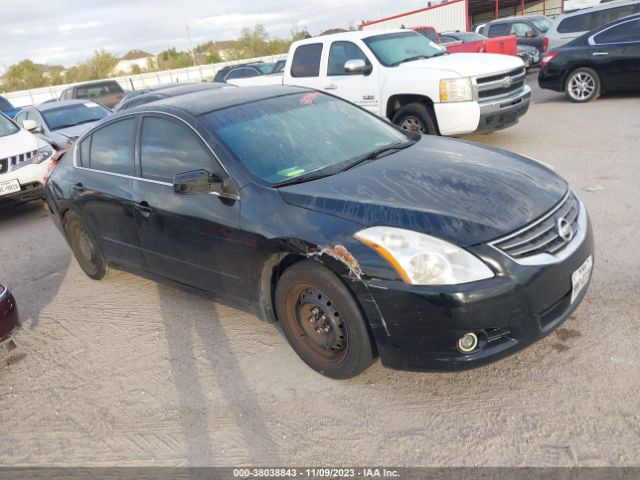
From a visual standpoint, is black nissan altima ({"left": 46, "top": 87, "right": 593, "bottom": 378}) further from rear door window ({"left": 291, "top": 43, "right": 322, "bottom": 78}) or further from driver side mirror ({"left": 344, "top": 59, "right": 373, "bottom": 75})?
rear door window ({"left": 291, "top": 43, "right": 322, "bottom": 78})

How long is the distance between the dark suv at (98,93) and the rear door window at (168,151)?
16019 millimetres

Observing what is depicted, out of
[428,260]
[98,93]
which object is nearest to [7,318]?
[428,260]

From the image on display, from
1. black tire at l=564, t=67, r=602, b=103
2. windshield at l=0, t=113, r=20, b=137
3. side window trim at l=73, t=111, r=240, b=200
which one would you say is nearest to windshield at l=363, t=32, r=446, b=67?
black tire at l=564, t=67, r=602, b=103

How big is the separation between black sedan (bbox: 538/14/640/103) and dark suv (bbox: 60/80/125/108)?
46.1 feet

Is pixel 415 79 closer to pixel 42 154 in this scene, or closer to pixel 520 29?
pixel 42 154

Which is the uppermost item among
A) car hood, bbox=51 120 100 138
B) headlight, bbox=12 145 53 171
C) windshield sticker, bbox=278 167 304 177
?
windshield sticker, bbox=278 167 304 177

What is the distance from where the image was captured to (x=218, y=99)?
422cm

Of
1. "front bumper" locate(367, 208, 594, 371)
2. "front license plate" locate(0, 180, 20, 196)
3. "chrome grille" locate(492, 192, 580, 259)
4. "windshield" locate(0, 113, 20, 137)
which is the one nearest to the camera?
"front bumper" locate(367, 208, 594, 371)

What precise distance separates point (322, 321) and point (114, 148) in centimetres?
247

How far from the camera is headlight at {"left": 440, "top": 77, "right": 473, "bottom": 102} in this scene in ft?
25.0

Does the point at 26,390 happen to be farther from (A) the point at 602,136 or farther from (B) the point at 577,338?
(A) the point at 602,136

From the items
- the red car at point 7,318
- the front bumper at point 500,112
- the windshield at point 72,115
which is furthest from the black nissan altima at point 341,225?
the windshield at point 72,115

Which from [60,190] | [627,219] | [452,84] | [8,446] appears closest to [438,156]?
[627,219]

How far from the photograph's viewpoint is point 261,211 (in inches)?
131
